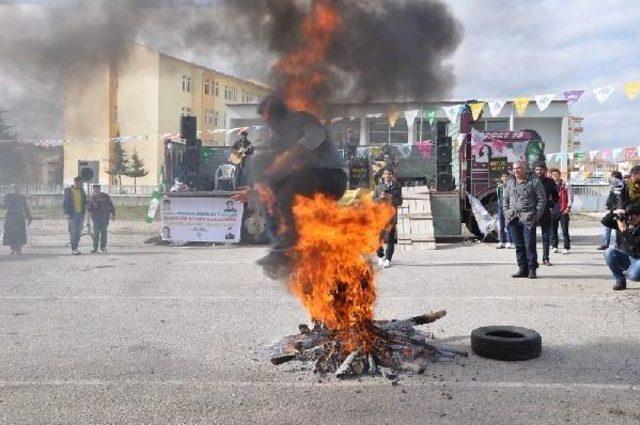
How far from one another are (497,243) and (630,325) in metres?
8.06

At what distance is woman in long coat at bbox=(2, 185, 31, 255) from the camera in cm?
1240

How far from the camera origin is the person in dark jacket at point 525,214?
8555 mm

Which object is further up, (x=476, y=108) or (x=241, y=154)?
(x=476, y=108)

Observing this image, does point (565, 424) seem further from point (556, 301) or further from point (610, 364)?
point (556, 301)

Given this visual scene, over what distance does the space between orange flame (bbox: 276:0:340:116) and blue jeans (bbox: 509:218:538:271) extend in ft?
15.6

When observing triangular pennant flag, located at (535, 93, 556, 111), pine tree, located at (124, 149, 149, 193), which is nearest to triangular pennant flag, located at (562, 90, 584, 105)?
triangular pennant flag, located at (535, 93, 556, 111)

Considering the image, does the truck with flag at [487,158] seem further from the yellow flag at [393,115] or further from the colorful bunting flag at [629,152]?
the colorful bunting flag at [629,152]

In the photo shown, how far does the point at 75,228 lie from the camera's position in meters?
12.3

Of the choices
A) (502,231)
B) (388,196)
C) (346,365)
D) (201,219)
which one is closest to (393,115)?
(388,196)

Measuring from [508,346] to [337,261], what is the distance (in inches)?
61.8

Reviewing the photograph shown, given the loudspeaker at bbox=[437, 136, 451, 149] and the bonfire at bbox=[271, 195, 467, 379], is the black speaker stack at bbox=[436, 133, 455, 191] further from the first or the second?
the bonfire at bbox=[271, 195, 467, 379]

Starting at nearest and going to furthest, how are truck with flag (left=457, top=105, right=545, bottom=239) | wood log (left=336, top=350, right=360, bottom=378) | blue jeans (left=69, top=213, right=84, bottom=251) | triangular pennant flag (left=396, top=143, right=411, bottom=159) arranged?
wood log (left=336, top=350, right=360, bottom=378) → blue jeans (left=69, top=213, right=84, bottom=251) → truck with flag (left=457, top=105, right=545, bottom=239) → triangular pennant flag (left=396, top=143, right=411, bottom=159)

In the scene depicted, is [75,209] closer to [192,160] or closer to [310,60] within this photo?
[192,160]

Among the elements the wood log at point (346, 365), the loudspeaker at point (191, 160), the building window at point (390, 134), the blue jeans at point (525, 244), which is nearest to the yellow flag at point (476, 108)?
the building window at point (390, 134)
